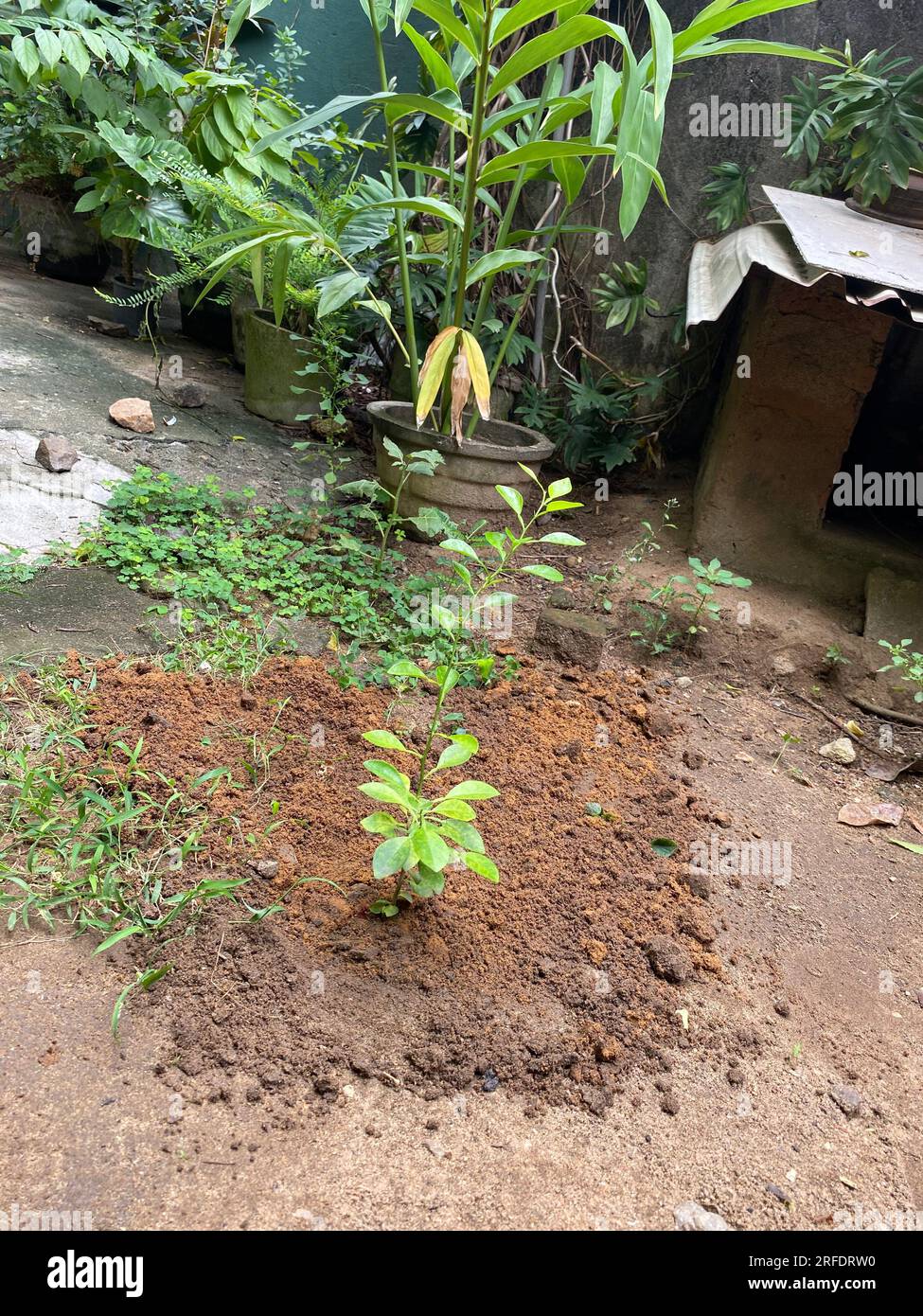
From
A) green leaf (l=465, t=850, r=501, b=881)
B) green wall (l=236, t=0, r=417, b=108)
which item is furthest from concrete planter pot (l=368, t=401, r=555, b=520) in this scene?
green wall (l=236, t=0, r=417, b=108)

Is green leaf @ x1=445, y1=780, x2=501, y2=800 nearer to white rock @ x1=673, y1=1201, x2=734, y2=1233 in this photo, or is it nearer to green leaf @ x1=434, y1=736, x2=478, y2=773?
green leaf @ x1=434, y1=736, x2=478, y2=773

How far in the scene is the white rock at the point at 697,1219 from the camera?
1.33 meters

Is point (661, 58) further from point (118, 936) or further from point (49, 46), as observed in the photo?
point (49, 46)

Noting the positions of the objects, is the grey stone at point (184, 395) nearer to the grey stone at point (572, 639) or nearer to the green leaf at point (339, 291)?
the green leaf at point (339, 291)

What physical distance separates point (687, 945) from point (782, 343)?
2389mm

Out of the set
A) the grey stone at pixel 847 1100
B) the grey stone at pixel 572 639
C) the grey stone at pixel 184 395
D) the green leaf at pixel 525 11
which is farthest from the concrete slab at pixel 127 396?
the grey stone at pixel 847 1100

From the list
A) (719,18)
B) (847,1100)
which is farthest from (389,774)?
(719,18)

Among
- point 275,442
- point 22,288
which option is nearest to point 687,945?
point 275,442

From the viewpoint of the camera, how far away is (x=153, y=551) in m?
2.79

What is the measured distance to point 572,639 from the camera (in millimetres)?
2766

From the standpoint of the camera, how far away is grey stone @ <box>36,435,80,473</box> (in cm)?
310

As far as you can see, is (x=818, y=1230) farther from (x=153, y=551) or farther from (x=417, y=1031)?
(x=153, y=551)

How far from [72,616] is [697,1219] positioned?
2.06m

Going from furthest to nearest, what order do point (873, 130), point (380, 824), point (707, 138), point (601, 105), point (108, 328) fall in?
point (108, 328)
point (707, 138)
point (873, 130)
point (601, 105)
point (380, 824)
